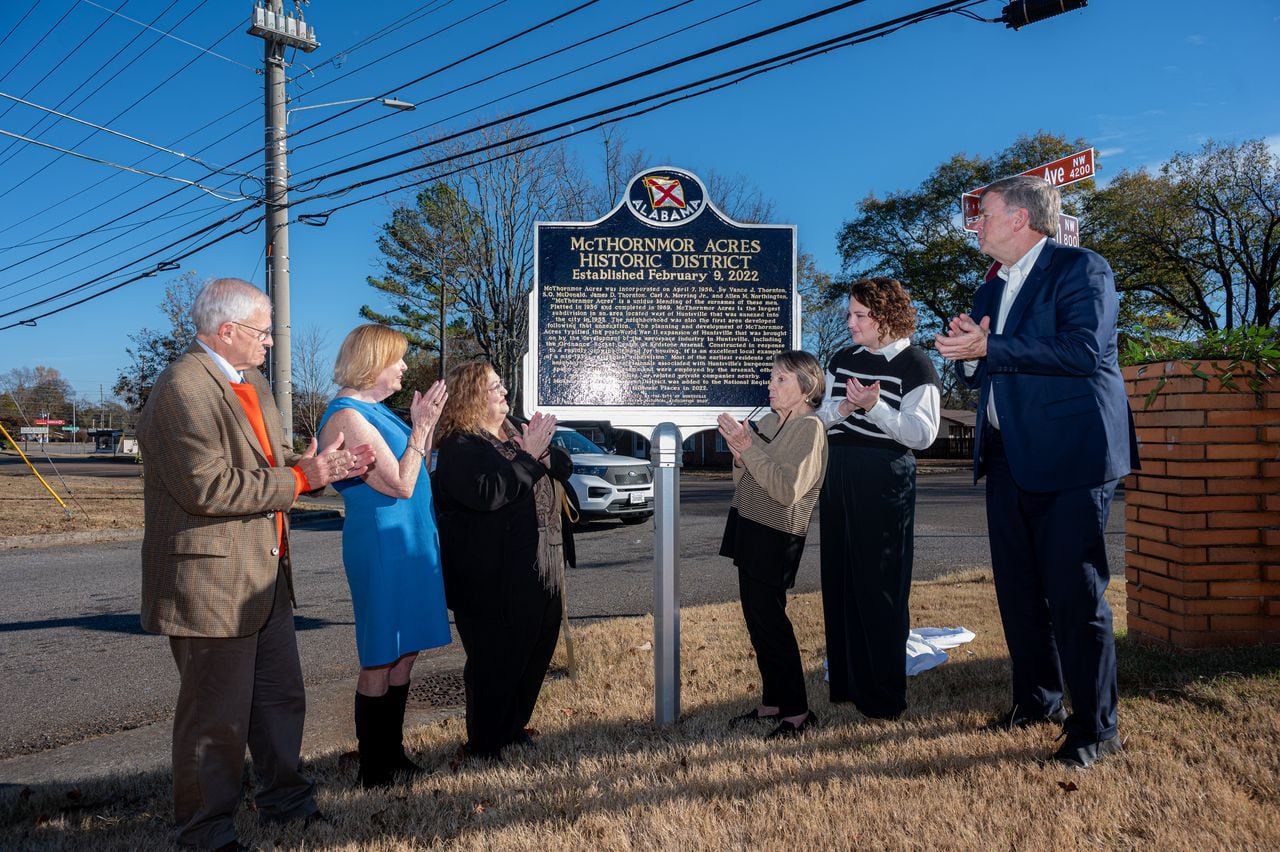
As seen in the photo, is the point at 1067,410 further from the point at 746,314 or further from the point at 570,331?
the point at 570,331

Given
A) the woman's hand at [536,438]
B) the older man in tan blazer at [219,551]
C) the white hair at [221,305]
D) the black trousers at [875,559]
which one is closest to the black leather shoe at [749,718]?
the black trousers at [875,559]

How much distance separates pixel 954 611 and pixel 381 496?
4.53m

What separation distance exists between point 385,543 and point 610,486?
966 centimetres

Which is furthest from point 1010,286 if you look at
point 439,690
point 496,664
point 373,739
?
point 439,690

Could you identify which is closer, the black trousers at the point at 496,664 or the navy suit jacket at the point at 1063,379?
the navy suit jacket at the point at 1063,379

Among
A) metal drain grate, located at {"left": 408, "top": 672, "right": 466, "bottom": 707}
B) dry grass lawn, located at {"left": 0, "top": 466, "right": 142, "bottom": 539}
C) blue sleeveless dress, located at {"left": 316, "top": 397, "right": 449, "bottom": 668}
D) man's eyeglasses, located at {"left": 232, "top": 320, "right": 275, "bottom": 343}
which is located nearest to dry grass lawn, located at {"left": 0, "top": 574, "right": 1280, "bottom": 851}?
blue sleeveless dress, located at {"left": 316, "top": 397, "right": 449, "bottom": 668}

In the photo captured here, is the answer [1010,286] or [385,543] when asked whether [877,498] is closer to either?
[1010,286]

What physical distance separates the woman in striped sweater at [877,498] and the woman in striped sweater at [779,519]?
0.19 metres

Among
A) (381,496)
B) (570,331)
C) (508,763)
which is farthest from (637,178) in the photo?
(508,763)

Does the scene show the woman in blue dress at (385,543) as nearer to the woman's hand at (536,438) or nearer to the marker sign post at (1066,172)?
the woman's hand at (536,438)

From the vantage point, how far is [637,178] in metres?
4.60

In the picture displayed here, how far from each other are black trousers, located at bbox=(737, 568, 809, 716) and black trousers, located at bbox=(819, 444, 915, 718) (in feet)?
1.20

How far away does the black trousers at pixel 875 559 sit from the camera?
3971 millimetres

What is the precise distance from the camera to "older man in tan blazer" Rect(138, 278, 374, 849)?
271 cm
